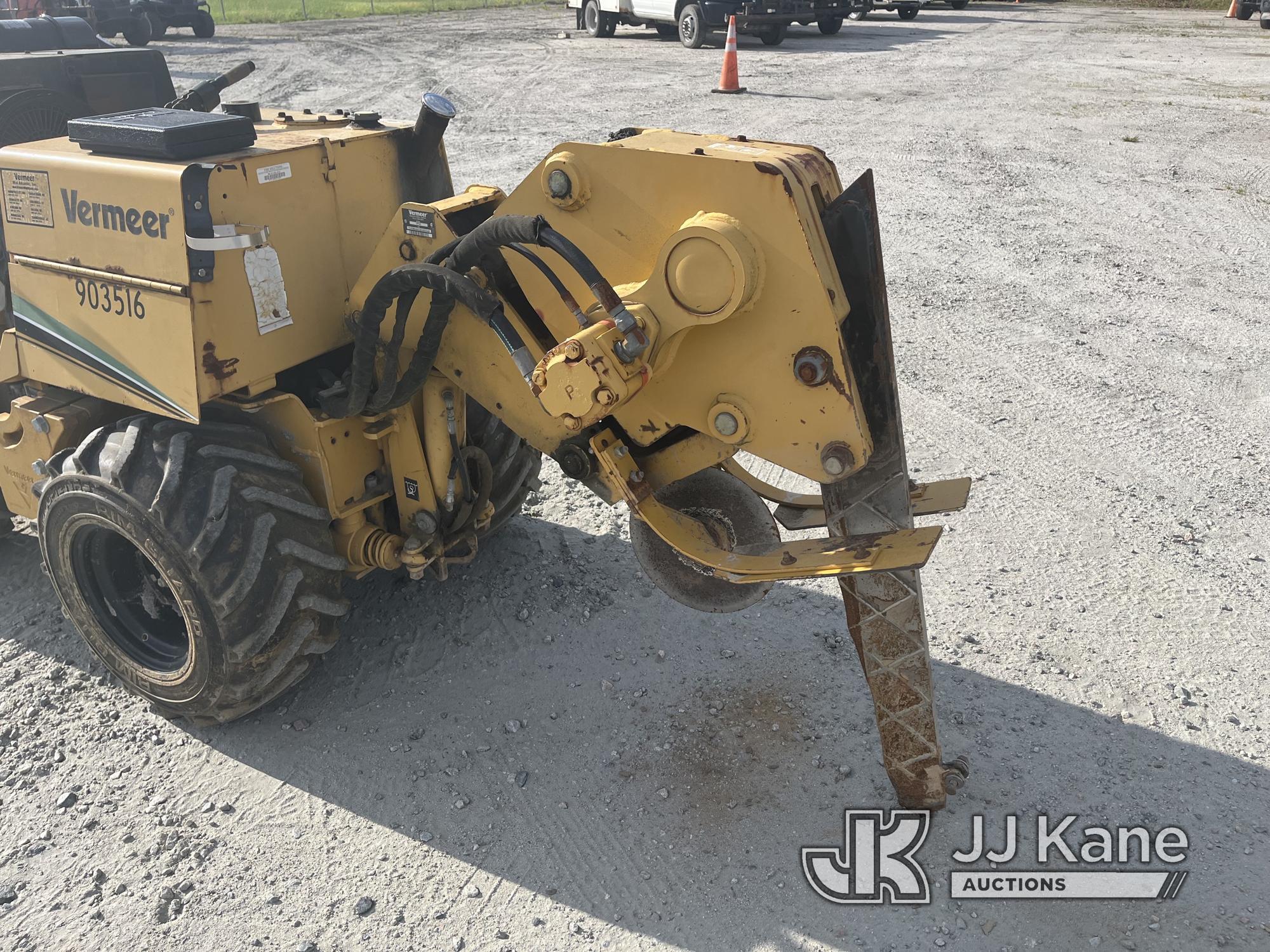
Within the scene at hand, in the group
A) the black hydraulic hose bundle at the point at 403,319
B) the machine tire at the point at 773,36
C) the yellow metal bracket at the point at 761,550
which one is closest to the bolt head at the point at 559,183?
the black hydraulic hose bundle at the point at 403,319

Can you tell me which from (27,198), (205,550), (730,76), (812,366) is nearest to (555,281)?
(812,366)

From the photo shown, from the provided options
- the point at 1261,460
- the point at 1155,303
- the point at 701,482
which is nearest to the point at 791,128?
the point at 1155,303

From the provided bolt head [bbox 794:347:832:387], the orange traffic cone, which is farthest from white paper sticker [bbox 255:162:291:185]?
the orange traffic cone

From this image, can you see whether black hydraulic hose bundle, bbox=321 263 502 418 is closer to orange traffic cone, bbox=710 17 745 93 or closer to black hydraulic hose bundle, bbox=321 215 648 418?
black hydraulic hose bundle, bbox=321 215 648 418

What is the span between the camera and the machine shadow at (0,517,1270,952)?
11.2 ft

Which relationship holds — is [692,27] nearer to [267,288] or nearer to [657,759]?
[267,288]

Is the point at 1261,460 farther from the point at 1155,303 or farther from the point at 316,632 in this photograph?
the point at 316,632

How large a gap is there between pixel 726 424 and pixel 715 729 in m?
1.49

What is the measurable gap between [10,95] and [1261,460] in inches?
272

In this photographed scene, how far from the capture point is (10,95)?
4.75 meters

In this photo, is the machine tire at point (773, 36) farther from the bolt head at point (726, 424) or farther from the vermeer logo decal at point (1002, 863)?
the vermeer logo decal at point (1002, 863)

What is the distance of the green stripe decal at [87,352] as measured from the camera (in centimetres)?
370

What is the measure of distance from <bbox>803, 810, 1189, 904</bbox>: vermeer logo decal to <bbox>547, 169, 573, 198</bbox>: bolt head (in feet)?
7.75

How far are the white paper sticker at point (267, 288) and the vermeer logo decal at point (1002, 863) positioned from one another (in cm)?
267
